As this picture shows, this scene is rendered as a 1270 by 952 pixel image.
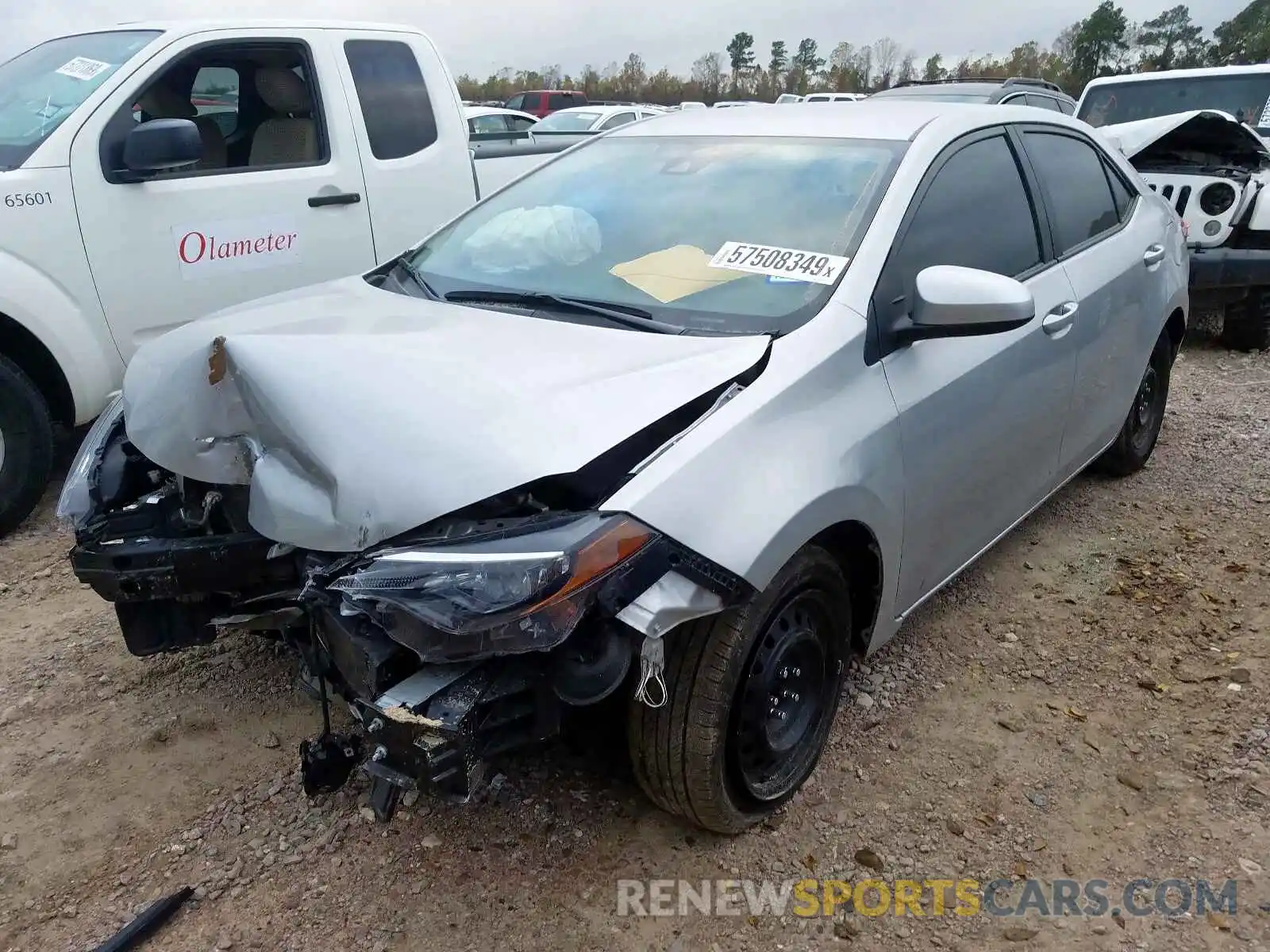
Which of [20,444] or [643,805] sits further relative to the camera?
[20,444]

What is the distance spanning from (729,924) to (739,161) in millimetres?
2159

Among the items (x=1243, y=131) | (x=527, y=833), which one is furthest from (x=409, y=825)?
(x=1243, y=131)

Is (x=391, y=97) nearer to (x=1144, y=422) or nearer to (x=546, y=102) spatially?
(x=1144, y=422)

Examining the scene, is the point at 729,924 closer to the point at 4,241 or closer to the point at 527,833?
the point at 527,833

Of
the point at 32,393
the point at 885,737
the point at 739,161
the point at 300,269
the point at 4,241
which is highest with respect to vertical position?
the point at 739,161

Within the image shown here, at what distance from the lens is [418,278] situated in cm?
313

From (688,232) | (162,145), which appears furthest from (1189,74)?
(162,145)

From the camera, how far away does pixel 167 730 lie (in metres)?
2.84

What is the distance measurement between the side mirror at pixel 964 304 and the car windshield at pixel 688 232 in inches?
9.4

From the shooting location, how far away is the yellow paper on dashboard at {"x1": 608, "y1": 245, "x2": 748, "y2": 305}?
8.66 feet

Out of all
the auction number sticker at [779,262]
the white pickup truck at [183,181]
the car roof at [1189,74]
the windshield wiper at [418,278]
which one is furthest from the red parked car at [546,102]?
the auction number sticker at [779,262]

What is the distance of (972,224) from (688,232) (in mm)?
918

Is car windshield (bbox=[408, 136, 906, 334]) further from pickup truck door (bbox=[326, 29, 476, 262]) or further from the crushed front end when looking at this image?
pickup truck door (bbox=[326, 29, 476, 262])

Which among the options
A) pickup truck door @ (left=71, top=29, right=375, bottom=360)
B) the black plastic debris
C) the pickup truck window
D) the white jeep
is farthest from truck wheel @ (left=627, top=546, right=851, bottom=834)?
the white jeep
